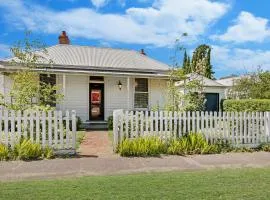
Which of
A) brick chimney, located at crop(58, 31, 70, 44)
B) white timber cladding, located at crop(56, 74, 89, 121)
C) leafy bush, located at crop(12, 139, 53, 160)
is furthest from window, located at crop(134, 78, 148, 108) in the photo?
leafy bush, located at crop(12, 139, 53, 160)

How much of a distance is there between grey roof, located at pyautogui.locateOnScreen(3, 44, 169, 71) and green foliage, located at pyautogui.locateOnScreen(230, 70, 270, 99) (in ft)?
27.2

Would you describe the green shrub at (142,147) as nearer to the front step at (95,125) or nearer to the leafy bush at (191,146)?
the leafy bush at (191,146)

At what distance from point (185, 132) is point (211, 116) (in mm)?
1058

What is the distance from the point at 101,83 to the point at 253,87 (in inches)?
542

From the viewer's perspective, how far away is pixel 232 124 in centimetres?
1093

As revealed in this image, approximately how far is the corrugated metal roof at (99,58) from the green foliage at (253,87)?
8.28 m

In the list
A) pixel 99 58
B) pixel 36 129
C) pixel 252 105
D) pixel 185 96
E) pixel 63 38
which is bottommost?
pixel 36 129

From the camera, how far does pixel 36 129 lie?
9.22m

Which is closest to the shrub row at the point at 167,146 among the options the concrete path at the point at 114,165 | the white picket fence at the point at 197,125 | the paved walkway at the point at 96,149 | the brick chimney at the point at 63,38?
the white picket fence at the point at 197,125

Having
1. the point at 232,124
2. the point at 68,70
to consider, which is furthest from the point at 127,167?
the point at 68,70

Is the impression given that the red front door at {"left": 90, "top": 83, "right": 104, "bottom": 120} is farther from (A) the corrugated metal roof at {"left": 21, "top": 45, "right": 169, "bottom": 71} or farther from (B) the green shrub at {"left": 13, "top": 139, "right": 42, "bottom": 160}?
(B) the green shrub at {"left": 13, "top": 139, "right": 42, "bottom": 160}

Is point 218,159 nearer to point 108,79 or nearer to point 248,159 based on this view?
point 248,159

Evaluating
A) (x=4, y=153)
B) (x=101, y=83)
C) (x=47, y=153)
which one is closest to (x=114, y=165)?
(x=47, y=153)

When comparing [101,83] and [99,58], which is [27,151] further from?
[99,58]
